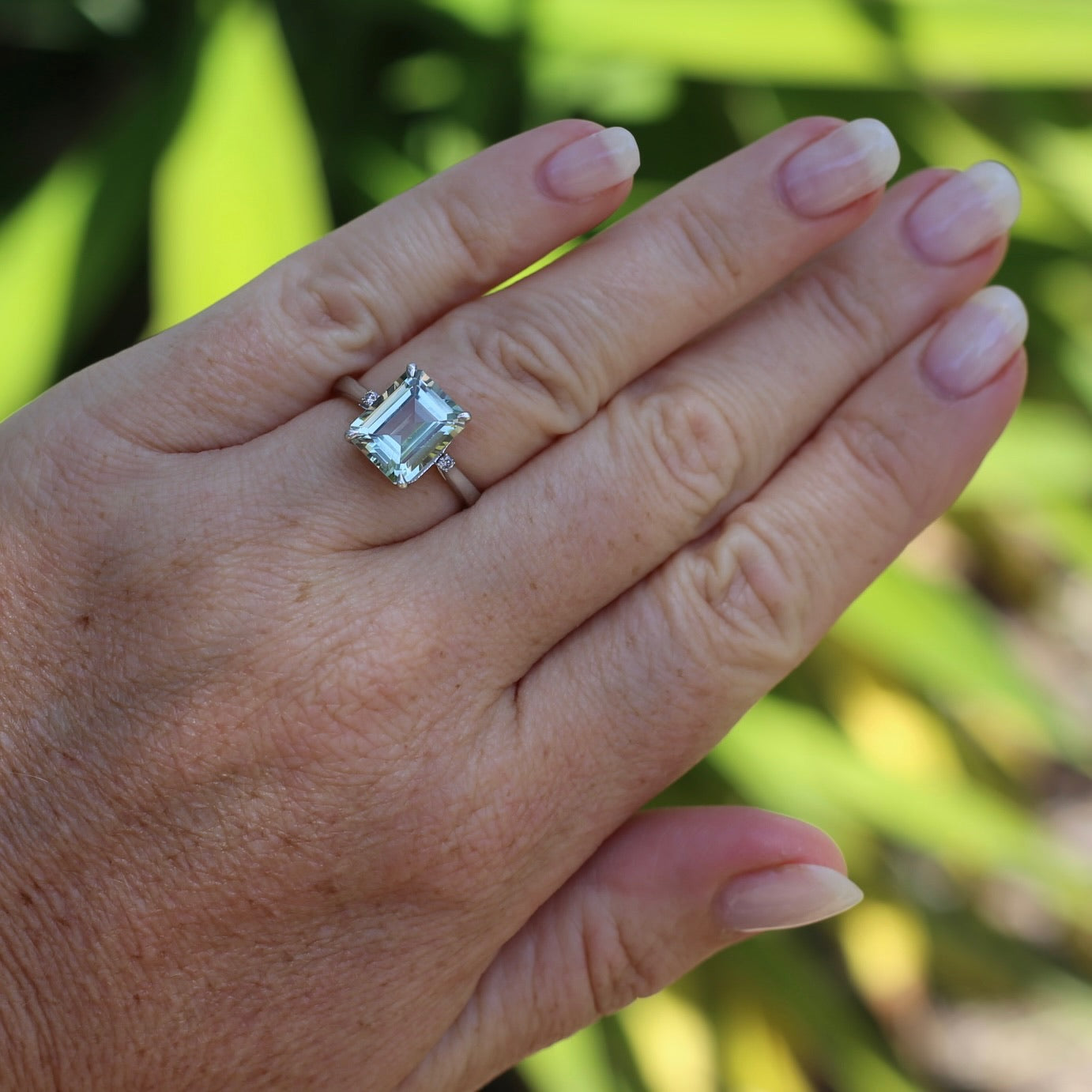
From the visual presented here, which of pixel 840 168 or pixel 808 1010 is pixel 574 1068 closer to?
pixel 808 1010

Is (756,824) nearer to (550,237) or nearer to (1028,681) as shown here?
(550,237)

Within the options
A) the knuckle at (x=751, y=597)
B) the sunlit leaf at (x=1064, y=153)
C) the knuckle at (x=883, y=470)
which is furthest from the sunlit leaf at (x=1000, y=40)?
the knuckle at (x=751, y=597)

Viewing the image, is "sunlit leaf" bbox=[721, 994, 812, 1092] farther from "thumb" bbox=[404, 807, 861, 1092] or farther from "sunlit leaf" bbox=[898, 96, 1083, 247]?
"sunlit leaf" bbox=[898, 96, 1083, 247]

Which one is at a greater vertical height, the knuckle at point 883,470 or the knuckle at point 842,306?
the knuckle at point 842,306

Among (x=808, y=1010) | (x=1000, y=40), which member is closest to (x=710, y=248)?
(x=1000, y=40)

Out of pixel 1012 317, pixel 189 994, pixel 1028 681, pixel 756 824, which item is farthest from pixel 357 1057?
pixel 1028 681

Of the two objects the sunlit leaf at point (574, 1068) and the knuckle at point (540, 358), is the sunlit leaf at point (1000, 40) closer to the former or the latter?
the knuckle at point (540, 358)

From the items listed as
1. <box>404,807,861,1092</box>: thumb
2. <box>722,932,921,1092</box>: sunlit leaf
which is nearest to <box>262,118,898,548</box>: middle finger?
<box>404,807,861,1092</box>: thumb
